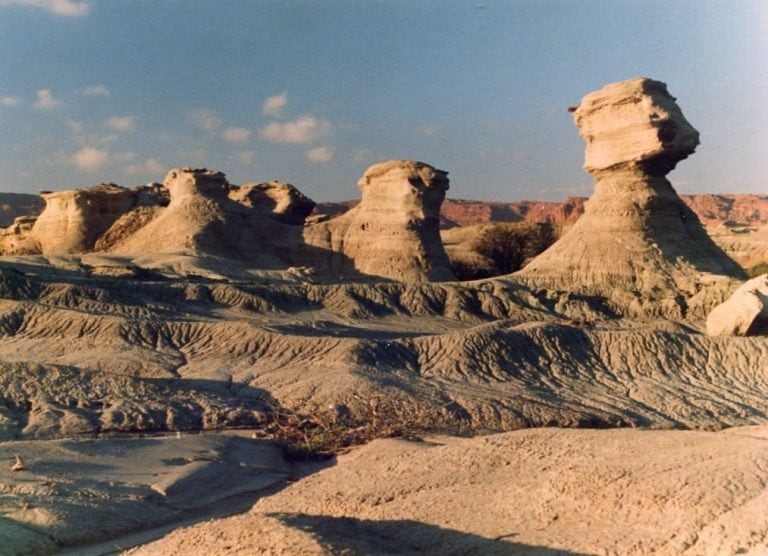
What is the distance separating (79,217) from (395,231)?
12.2 metres

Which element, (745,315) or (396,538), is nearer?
(396,538)

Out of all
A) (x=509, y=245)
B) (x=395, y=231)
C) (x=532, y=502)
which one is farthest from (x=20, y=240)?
(x=532, y=502)

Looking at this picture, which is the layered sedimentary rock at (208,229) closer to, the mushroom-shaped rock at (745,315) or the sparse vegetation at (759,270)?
the mushroom-shaped rock at (745,315)

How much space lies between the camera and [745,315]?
56.2 ft

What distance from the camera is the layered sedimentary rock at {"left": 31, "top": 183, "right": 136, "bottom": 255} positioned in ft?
110

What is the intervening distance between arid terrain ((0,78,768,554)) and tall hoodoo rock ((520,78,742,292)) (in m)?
0.07

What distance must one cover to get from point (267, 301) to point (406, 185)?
459 inches

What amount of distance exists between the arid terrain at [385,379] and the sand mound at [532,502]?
0.07ft

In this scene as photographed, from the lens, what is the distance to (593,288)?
79.2 ft

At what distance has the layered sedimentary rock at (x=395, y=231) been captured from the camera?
29781 millimetres

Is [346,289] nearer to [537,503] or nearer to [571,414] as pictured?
[571,414]

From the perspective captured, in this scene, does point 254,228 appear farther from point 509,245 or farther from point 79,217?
point 509,245

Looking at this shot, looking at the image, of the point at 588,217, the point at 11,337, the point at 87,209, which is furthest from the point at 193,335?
the point at 87,209

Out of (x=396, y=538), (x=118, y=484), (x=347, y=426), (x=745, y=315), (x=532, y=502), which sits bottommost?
(x=118, y=484)
